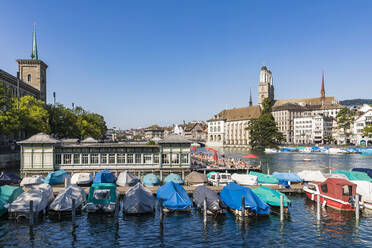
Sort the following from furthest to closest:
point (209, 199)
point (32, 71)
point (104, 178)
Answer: point (32, 71) → point (104, 178) → point (209, 199)

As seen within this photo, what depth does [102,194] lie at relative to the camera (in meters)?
31.6

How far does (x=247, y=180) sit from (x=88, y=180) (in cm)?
2195

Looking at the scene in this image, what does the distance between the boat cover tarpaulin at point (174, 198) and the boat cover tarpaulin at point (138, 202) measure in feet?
4.64

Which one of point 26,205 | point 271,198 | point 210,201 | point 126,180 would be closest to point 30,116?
point 126,180

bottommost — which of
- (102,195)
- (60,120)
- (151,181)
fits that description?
(151,181)

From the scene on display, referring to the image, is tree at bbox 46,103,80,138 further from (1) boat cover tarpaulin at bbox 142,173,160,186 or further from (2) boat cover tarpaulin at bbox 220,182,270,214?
(2) boat cover tarpaulin at bbox 220,182,270,214

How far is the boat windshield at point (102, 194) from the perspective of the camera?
103 feet

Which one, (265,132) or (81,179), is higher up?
(265,132)

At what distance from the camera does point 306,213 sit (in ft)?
108

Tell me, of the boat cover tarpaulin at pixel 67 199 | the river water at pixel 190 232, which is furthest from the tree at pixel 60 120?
the river water at pixel 190 232

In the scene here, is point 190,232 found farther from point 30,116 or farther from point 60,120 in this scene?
point 60,120

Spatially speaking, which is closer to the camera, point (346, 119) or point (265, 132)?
point (265, 132)

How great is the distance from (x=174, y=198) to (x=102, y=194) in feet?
23.7

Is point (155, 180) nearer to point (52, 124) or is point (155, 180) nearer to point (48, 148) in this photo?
point (48, 148)
